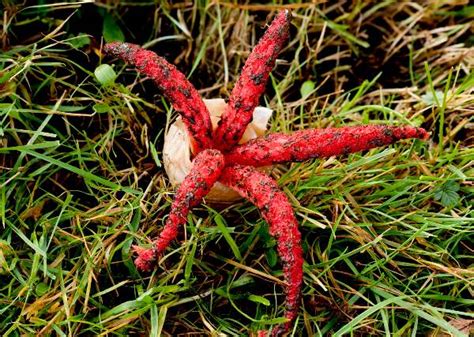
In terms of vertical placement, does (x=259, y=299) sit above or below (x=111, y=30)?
below

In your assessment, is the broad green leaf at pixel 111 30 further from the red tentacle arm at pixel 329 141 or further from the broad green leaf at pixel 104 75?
the red tentacle arm at pixel 329 141

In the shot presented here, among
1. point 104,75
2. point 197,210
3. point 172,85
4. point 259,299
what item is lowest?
point 259,299

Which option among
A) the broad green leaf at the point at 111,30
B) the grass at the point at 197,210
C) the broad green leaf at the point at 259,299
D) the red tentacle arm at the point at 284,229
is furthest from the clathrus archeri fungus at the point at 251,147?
the broad green leaf at the point at 111,30

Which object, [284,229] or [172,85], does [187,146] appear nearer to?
[172,85]

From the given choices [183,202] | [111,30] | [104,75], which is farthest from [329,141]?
[111,30]

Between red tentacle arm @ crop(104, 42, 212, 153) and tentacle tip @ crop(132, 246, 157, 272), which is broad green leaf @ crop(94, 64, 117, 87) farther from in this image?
tentacle tip @ crop(132, 246, 157, 272)

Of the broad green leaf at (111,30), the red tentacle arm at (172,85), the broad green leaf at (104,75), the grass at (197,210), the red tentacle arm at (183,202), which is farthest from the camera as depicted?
the broad green leaf at (111,30)

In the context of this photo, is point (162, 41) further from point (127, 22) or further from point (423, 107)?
point (423, 107)

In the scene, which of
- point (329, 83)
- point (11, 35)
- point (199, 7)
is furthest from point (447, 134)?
point (11, 35)
